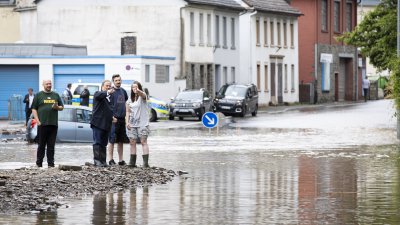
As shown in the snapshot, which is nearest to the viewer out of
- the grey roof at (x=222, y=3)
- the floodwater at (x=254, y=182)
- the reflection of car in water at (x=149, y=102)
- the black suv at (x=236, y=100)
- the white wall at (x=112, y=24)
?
the floodwater at (x=254, y=182)

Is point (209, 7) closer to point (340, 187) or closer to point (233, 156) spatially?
point (233, 156)

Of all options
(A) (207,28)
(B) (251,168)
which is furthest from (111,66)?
(B) (251,168)

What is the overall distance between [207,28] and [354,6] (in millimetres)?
28921

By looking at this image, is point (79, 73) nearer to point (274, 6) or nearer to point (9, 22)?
point (9, 22)

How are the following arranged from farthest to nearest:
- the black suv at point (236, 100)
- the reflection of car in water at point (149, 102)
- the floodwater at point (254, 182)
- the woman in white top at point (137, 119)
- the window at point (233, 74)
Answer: the window at point (233, 74) < the black suv at point (236, 100) < the reflection of car in water at point (149, 102) < the woman in white top at point (137, 119) < the floodwater at point (254, 182)

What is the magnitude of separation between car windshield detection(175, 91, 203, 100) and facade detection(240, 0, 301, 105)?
2180 centimetres

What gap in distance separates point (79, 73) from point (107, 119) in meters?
38.2

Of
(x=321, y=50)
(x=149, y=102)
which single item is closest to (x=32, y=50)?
(x=149, y=102)

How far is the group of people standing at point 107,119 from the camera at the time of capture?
81.0 feet

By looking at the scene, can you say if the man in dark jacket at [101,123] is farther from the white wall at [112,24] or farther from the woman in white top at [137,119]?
the white wall at [112,24]

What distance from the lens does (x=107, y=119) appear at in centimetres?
2494

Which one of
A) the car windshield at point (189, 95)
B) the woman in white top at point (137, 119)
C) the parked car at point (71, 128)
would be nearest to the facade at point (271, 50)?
the car windshield at point (189, 95)

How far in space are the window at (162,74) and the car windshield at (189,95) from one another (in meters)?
4.42

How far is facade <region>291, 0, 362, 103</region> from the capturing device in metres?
93.6
